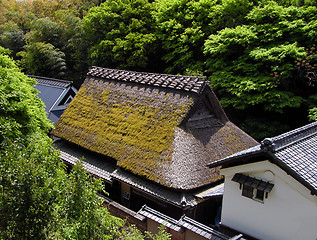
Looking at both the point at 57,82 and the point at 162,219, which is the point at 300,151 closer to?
the point at 162,219

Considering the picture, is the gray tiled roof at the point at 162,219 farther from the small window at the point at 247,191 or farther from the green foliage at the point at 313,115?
the green foliage at the point at 313,115

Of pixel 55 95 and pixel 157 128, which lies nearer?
pixel 157 128

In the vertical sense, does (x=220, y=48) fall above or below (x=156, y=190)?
above

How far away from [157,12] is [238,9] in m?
7.89

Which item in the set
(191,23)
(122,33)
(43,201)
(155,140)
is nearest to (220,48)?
(191,23)

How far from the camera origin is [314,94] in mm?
15938

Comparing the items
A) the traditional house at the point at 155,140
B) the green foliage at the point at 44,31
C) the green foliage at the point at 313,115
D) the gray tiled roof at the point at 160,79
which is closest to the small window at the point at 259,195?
the traditional house at the point at 155,140

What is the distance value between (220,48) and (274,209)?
12.6 meters

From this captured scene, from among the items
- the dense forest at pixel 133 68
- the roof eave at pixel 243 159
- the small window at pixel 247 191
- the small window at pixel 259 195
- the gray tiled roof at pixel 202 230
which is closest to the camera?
the dense forest at pixel 133 68

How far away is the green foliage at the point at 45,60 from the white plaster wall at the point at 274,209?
963 inches

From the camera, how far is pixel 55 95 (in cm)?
1920

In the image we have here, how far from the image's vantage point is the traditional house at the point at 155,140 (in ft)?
32.9

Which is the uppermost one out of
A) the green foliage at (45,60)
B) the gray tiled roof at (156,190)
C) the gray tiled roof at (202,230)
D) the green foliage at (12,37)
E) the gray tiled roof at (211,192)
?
the green foliage at (12,37)

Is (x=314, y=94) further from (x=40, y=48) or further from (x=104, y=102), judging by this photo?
(x=40, y=48)
